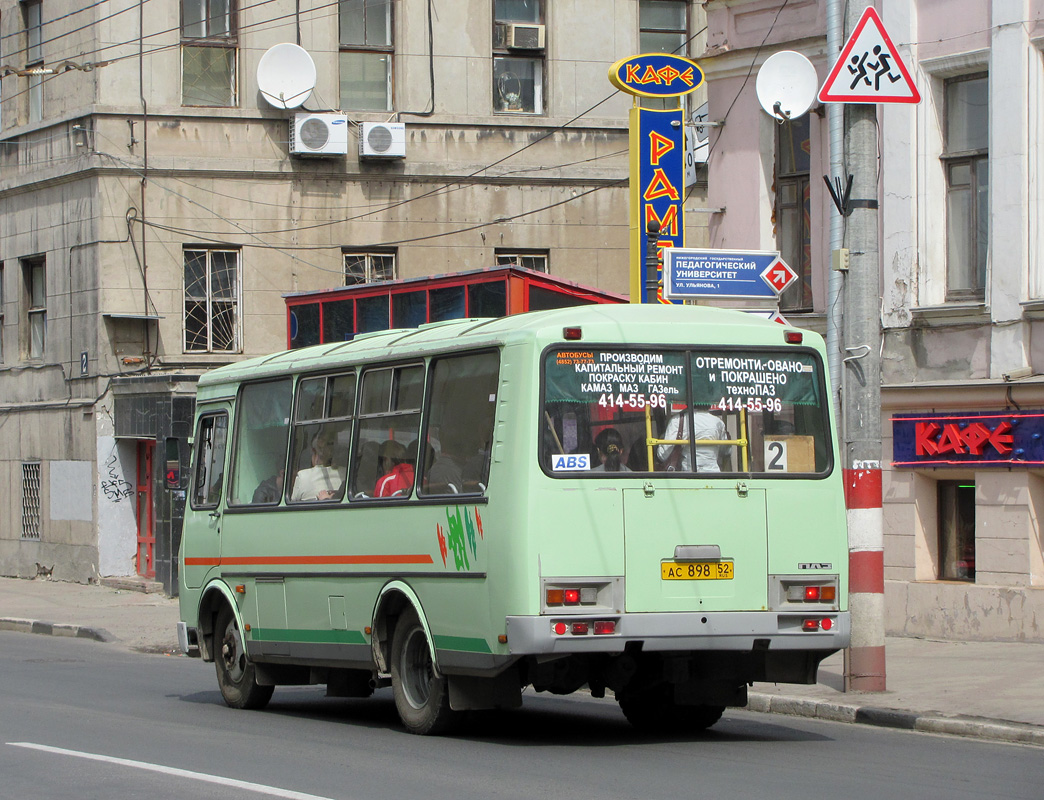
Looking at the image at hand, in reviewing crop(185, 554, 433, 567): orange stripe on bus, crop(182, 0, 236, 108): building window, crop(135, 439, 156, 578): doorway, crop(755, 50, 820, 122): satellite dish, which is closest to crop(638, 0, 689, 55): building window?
crop(182, 0, 236, 108): building window

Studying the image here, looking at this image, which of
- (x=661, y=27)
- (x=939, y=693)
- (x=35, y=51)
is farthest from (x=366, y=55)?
(x=939, y=693)

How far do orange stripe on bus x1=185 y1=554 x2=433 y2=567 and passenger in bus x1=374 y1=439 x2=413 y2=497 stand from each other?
1.49 ft

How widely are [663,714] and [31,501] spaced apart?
20.7 metres

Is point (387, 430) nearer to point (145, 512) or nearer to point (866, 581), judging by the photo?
point (866, 581)

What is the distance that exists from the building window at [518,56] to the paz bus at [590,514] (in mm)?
17575

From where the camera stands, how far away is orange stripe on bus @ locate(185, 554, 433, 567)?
10.9 m

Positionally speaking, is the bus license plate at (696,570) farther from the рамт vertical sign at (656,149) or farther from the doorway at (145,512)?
the doorway at (145,512)

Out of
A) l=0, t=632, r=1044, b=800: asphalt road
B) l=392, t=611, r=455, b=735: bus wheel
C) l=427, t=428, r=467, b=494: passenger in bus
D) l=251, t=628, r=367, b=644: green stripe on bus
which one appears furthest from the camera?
l=251, t=628, r=367, b=644: green stripe on bus

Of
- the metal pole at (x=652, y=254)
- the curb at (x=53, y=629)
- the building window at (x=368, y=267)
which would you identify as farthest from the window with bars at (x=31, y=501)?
the metal pole at (x=652, y=254)

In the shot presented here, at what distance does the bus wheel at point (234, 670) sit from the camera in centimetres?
1325

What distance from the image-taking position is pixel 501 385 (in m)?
10.2

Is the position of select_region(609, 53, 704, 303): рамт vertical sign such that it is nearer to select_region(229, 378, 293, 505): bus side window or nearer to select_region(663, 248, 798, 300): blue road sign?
select_region(663, 248, 798, 300): blue road sign

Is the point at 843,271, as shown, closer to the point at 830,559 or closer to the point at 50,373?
the point at 830,559

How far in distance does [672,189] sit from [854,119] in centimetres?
533
